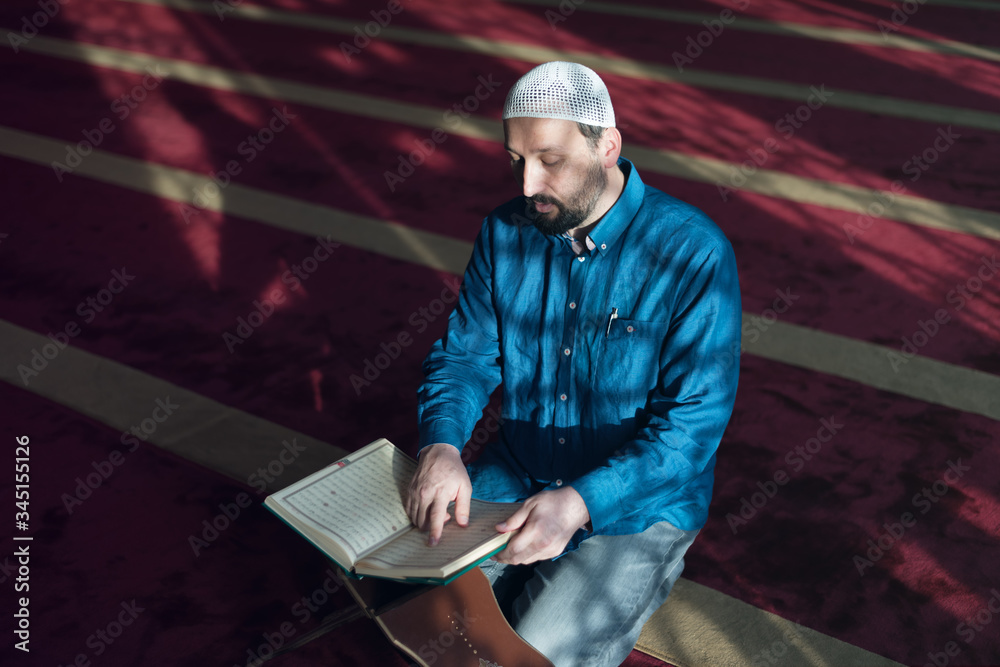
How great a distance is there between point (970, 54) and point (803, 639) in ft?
17.9

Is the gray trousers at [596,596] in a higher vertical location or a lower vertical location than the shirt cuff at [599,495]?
lower

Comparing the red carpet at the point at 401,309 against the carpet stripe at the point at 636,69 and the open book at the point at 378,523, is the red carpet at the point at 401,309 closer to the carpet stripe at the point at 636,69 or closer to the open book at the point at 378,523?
the carpet stripe at the point at 636,69

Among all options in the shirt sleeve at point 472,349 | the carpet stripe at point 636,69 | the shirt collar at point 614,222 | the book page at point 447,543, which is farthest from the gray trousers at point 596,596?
the carpet stripe at point 636,69

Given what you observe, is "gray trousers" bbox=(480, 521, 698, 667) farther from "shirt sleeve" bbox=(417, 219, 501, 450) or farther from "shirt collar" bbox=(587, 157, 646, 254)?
"shirt collar" bbox=(587, 157, 646, 254)

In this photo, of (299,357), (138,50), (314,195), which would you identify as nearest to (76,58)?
(138,50)

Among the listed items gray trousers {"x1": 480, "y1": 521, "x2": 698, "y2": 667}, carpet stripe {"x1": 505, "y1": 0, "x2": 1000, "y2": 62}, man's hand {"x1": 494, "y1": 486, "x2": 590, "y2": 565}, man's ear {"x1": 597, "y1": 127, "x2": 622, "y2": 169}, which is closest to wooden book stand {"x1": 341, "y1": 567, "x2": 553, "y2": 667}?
gray trousers {"x1": 480, "y1": 521, "x2": 698, "y2": 667}

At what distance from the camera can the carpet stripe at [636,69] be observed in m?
5.26

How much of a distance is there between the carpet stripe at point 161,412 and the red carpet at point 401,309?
0.06 meters

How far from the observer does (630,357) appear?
1843 mm

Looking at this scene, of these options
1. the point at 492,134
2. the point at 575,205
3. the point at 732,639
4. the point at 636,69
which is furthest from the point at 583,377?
the point at 636,69

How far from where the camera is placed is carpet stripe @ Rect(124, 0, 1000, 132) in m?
5.26

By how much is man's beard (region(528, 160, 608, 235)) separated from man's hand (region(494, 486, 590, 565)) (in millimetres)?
536

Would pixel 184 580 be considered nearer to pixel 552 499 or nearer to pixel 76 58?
pixel 552 499

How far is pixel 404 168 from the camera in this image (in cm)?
492
